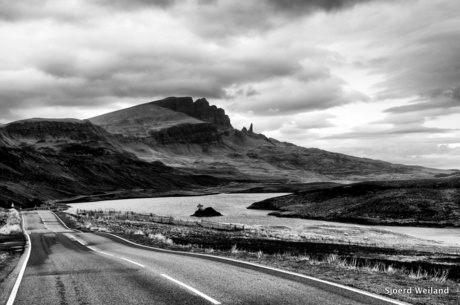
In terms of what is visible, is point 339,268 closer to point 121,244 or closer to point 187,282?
point 187,282

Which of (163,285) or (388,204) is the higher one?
(388,204)

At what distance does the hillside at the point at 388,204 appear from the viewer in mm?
83250

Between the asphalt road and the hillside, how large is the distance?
73.9m

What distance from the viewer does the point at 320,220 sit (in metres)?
93.2

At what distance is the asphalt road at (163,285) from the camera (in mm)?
12094

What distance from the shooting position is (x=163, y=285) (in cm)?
1419

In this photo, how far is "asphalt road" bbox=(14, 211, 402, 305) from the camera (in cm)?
1209

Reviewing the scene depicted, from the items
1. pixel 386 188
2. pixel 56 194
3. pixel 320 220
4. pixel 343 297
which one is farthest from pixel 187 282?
pixel 56 194

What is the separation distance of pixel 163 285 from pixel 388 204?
8715 cm

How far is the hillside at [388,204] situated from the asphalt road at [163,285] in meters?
73.9

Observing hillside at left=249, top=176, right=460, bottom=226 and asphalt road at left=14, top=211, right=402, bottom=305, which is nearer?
asphalt road at left=14, top=211, right=402, bottom=305

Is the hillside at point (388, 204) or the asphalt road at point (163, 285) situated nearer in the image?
the asphalt road at point (163, 285)

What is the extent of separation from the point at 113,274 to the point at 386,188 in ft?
323

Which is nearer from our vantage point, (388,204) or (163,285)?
(163,285)
